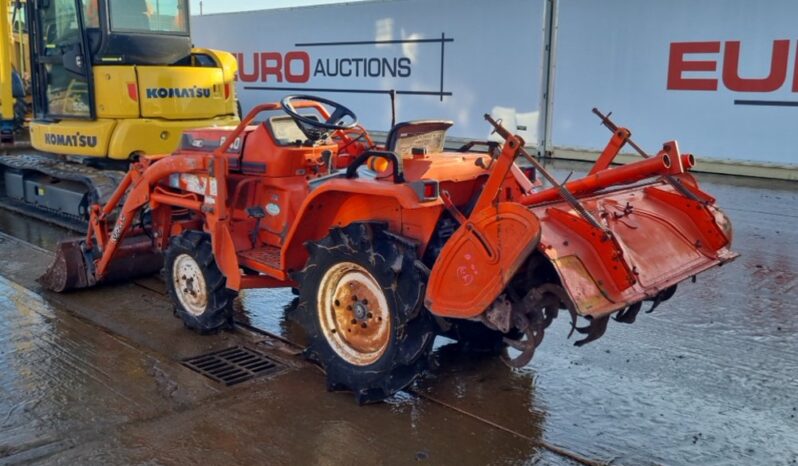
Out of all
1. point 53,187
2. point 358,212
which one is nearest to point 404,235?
point 358,212

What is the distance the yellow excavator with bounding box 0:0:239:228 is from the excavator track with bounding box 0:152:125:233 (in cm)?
2

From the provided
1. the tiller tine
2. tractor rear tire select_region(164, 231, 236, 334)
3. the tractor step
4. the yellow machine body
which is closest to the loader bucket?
the tiller tine

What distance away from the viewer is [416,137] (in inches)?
176

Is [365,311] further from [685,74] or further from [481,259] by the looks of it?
[685,74]

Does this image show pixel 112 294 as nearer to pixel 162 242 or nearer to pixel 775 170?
pixel 162 242

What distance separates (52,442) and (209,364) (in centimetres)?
117

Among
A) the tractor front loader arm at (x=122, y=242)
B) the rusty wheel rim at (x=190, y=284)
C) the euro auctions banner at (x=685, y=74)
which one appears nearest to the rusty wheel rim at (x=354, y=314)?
the rusty wheel rim at (x=190, y=284)

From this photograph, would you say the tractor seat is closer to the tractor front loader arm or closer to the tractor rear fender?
the tractor rear fender

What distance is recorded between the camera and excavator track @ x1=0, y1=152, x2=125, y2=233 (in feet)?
27.0

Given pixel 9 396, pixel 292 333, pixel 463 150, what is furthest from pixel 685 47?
pixel 9 396

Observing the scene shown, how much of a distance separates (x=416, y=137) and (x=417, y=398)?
1493 mm

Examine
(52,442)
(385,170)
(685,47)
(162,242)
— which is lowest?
(52,442)

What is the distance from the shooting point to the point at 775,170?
11.6m

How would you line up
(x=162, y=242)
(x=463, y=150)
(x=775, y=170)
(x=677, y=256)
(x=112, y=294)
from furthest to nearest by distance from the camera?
(x=775, y=170)
(x=112, y=294)
(x=162, y=242)
(x=463, y=150)
(x=677, y=256)
